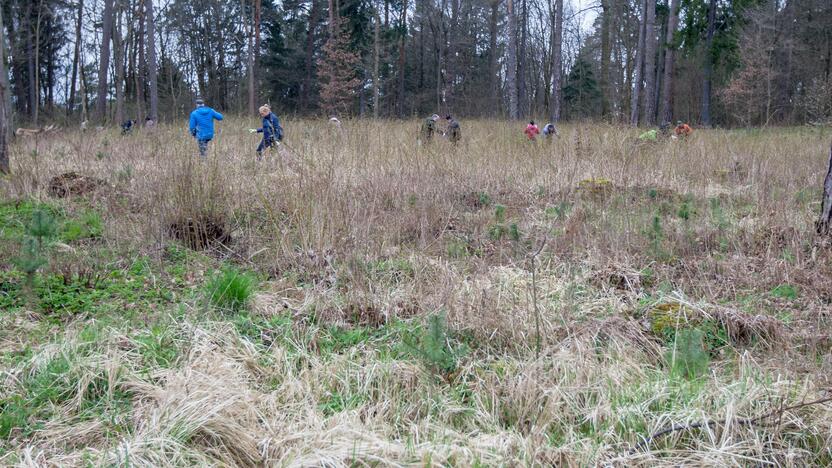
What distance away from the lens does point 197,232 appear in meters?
5.20

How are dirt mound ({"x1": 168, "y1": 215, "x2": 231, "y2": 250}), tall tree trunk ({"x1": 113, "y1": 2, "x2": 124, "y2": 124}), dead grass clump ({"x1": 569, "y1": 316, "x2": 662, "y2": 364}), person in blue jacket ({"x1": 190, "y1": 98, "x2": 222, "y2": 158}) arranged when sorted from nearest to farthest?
dead grass clump ({"x1": 569, "y1": 316, "x2": 662, "y2": 364}) → dirt mound ({"x1": 168, "y1": 215, "x2": 231, "y2": 250}) → person in blue jacket ({"x1": 190, "y1": 98, "x2": 222, "y2": 158}) → tall tree trunk ({"x1": 113, "y1": 2, "x2": 124, "y2": 124})

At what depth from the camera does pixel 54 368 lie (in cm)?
288

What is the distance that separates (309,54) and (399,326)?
27.8 metres

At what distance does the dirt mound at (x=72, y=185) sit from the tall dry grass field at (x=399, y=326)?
6cm

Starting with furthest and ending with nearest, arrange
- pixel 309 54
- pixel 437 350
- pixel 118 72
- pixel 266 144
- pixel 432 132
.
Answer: pixel 309 54
pixel 118 72
pixel 432 132
pixel 266 144
pixel 437 350

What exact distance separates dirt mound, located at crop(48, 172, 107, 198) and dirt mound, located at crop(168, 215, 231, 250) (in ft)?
7.62

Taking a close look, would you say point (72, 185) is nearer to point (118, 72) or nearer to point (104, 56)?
point (118, 72)

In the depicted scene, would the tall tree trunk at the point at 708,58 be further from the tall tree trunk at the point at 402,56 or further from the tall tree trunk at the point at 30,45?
the tall tree trunk at the point at 30,45

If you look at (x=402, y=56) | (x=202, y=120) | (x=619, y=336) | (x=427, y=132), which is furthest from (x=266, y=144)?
(x=402, y=56)

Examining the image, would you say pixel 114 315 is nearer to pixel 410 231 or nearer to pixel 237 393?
pixel 237 393

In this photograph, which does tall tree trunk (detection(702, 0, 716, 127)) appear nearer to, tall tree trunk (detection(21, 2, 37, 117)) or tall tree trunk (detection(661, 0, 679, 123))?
tall tree trunk (detection(661, 0, 679, 123))

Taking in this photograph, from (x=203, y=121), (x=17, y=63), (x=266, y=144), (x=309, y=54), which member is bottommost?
(x=266, y=144)

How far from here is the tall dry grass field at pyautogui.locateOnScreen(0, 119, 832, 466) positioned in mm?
2467

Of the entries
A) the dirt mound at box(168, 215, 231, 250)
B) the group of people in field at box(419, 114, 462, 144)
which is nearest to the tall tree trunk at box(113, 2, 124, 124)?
the group of people in field at box(419, 114, 462, 144)
